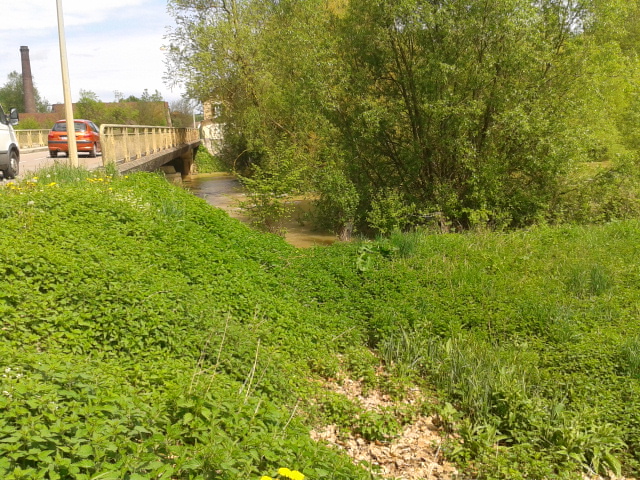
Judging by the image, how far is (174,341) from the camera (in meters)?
5.07

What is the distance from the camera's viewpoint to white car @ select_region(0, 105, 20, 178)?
525 inches

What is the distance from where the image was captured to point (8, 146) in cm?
1369

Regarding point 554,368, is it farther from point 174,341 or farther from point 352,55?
point 352,55

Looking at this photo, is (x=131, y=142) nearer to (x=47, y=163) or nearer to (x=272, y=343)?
(x=47, y=163)

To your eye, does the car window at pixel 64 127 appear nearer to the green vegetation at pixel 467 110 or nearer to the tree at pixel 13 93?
the green vegetation at pixel 467 110

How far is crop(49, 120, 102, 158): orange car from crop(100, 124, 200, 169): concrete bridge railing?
2.76 m

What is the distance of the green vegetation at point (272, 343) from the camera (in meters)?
3.31

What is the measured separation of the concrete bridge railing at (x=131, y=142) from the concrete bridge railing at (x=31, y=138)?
1150 centimetres

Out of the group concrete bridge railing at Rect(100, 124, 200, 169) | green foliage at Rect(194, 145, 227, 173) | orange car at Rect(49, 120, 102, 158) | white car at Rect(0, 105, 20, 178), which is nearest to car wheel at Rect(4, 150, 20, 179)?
white car at Rect(0, 105, 20, 178)

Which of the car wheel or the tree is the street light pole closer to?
the car wheel

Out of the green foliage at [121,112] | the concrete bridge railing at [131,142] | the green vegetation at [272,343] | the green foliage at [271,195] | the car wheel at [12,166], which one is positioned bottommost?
the green vegetation at [272,343]

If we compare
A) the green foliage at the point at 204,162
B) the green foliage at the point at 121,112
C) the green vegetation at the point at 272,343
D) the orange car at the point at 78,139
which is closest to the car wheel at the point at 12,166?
the green vegetation at the point at 272,343

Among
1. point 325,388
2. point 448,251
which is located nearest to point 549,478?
point 325,388

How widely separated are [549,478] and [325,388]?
7.62 ft
